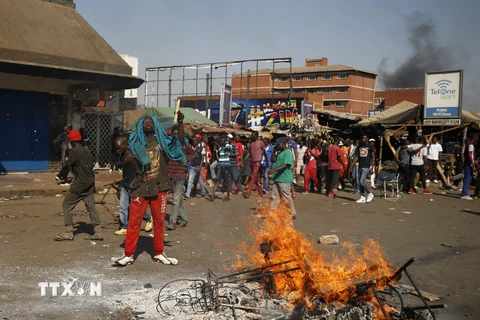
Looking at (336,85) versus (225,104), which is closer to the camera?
(225,104)

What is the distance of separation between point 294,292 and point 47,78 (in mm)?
14873

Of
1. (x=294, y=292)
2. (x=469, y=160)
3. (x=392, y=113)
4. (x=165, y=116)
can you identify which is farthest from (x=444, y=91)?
(x=294, y=292)

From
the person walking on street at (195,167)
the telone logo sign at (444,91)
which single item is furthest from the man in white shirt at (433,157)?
the person walking on street at (195,167)

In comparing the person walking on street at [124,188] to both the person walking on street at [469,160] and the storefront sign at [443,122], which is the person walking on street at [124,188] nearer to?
the person walking on street at [469,160]

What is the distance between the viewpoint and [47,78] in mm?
17266

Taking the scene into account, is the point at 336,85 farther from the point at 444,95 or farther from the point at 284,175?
the point at 284,175

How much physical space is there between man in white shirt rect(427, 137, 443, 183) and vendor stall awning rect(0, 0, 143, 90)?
11018 millimetres

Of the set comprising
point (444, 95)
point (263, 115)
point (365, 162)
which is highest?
point (444, 95)

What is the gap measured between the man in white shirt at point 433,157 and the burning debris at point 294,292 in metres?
13.8

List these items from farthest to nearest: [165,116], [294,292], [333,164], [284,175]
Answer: [165,116]
[333,164]
[284,175]
[294,292]

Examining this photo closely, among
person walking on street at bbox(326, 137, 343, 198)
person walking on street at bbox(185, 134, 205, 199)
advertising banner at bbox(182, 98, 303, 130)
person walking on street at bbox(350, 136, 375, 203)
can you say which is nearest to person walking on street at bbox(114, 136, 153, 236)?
person walking on street at bbox(185, 134, 205, 199)

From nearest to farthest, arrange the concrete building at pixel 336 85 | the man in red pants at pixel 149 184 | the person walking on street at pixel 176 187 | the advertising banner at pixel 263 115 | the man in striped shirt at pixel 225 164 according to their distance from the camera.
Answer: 1. the man in red pants at pixel 149 184
2. the person walking on street at pixel 176 187
3. the man in striped shirt at pixel 225 164
4. the advertising banner at pixel 263 115
5. the concrete building at pixel 336 85

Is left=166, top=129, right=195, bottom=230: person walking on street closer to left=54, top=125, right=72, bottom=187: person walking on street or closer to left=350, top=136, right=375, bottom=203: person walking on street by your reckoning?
left=350, top=136, right=375, bottom=203: person walking on street

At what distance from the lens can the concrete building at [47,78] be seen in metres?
15.9
